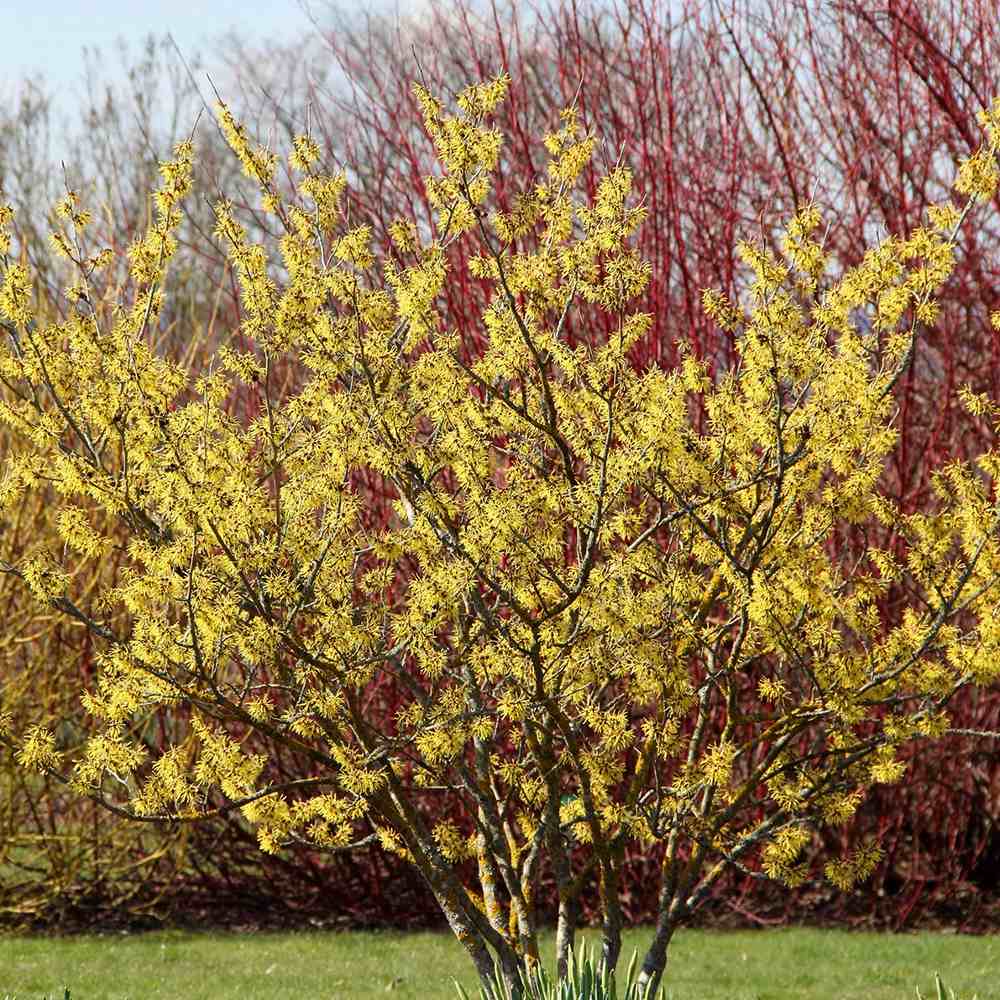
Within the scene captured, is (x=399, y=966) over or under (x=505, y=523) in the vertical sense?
under

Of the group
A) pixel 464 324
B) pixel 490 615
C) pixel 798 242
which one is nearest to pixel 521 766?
pixel 490 615

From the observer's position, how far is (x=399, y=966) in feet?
24.3

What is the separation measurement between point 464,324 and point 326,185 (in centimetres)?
329

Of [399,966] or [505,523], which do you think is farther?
[399,966]

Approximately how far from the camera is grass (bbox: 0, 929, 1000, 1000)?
21.8 ft

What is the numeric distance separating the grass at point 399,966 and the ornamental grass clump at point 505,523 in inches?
103

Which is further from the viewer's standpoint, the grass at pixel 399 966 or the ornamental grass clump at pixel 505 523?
the grass at pixel 399 966

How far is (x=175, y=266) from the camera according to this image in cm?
1520

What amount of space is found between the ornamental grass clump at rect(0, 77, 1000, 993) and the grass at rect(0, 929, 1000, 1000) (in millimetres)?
2619

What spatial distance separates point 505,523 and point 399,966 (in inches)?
175

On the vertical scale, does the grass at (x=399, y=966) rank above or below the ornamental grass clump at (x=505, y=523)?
below

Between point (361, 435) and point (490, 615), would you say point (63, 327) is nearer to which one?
point (361, 435)

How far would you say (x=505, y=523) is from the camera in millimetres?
3574

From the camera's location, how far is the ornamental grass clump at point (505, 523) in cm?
370
